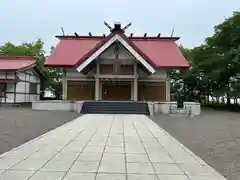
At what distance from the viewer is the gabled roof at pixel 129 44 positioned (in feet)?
79.7

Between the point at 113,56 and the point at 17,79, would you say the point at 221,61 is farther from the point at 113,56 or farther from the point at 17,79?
the point at 17,79

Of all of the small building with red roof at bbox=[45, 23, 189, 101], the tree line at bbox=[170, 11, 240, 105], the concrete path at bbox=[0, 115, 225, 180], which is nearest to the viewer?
the concrete path at bbox=[0, 115, 225, 180]

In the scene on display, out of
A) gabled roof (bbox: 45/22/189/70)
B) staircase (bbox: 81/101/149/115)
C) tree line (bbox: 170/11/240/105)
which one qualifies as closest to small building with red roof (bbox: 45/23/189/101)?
gabled roof (bbox: 45/22/189/70)

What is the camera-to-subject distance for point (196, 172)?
5297 mm

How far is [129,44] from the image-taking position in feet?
70.8

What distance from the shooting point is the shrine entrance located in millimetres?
25125

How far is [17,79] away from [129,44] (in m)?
10.9

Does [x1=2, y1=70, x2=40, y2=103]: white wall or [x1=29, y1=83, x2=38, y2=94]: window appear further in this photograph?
[x1=29, y1=83, x2=38, y2=94]: window

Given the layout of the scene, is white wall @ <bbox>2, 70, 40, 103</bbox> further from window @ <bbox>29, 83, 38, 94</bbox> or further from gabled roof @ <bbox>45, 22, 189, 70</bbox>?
gabled roof @ <bbox>45, 22, 189, 70</bbox>

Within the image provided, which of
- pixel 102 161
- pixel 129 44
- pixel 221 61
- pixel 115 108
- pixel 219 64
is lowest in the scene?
pixel 102 161

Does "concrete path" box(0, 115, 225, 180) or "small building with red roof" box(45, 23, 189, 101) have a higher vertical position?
"small building with red roof" box(45, 23, 189, 101)

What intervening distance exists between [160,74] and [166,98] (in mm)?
1979

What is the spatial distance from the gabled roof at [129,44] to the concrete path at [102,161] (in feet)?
45.9

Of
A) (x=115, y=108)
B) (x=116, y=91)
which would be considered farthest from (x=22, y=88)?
(x=115, y=108)
